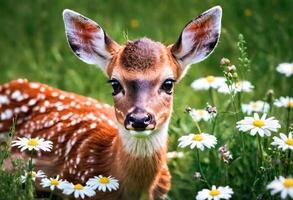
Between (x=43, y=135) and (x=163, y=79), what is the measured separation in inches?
56.9

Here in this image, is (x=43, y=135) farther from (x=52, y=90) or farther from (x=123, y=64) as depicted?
(x=123, y=64)

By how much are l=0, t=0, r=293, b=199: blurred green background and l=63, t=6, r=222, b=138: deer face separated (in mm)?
1522

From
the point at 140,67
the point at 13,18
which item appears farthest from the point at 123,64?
the point at 13,18

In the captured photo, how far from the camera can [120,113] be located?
520 cm

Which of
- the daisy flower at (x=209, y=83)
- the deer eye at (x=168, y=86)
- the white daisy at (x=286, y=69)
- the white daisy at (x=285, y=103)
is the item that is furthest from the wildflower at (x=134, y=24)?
the deer eye at (x=168, y=86)

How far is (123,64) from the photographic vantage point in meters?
5.23

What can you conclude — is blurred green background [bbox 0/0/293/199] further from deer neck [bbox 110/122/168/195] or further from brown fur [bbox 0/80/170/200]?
deer neck [bbox 110/122/168/195]

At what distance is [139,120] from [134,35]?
393 cm

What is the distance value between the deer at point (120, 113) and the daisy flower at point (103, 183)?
31 cm

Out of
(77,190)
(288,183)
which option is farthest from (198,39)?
(288,183)

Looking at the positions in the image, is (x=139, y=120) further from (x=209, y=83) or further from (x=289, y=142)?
(x=209, y=83)

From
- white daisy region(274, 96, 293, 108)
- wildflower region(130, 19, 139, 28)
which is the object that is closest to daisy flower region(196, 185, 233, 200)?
white daisy region(274, 96, 293, 108)

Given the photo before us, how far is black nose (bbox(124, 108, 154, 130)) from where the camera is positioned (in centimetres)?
484

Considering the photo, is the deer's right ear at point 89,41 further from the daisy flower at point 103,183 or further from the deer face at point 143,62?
the daisy flower at point 103,183
